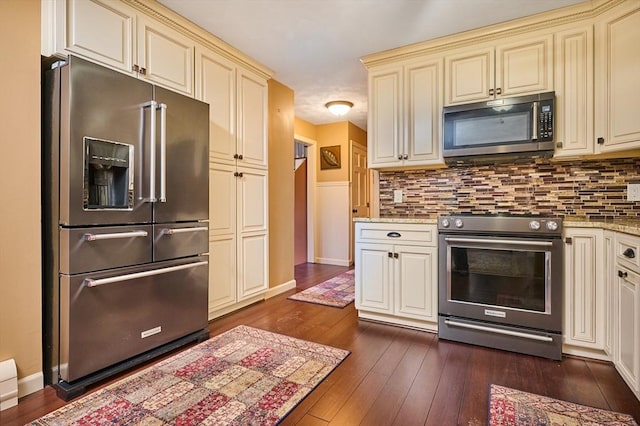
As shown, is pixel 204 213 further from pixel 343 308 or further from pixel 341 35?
pixel 341 35

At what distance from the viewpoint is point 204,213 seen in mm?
2447

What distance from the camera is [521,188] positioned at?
2744 mm

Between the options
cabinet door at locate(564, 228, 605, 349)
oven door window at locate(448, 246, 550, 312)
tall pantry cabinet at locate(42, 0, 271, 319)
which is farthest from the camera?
oven door window at locate(448, 246, 550, 312)

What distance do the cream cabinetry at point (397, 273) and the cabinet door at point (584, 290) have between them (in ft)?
2.75

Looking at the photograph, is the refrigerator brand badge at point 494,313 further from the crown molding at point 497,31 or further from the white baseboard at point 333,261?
the white baseboard at point 333,261

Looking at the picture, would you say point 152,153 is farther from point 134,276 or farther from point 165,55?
point 165,55

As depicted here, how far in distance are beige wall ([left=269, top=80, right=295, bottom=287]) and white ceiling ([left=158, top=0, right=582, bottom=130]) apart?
1.62 ft

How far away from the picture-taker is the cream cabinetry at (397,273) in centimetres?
256

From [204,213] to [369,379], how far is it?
161 centimetres

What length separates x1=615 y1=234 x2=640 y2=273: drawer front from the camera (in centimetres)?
162

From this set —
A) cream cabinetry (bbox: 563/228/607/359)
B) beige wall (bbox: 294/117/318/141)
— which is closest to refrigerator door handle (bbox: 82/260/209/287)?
cream cabinetry (bbox: 563/228/607/359)

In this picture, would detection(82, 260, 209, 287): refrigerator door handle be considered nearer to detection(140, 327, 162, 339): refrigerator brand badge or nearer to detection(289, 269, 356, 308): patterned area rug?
detection(140, 327, 162, 339): refrigerator brand badge

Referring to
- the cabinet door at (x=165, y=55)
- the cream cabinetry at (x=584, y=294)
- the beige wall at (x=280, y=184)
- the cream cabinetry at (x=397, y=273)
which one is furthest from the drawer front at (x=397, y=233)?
the cabinet door at (x=165, y=55)

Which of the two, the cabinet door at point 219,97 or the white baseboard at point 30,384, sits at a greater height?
the cabinet door at point 219,97
